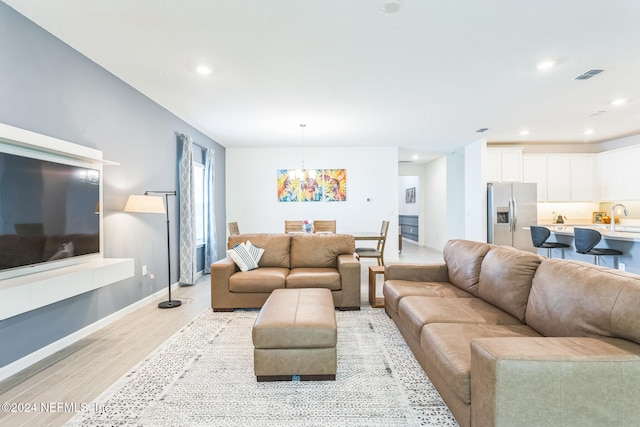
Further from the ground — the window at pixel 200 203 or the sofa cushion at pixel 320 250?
the window at pixel 200 203

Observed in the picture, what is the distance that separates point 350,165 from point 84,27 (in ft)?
17.6

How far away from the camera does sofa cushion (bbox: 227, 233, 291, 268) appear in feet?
13.1

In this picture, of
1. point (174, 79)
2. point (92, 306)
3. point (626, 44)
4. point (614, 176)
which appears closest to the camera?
point (626, 44)

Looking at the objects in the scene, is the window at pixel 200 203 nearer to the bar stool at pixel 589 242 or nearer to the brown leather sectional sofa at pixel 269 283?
the brown leather sectional sofa at pixel 269 283

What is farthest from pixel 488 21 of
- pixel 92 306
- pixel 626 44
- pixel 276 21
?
pixel 92 306

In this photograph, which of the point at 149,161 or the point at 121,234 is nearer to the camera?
the point at 121,234

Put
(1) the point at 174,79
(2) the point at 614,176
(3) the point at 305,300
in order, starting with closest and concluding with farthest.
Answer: (3) the point at 305,300 → (1) the point at 174,79 → (2) the point at 614,176

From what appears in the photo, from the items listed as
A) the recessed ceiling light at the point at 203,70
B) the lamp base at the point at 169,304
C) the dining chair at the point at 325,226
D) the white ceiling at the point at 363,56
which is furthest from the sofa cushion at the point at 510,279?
the dining chair at the point at 325,226

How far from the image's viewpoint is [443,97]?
400cm

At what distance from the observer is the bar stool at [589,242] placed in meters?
3.79

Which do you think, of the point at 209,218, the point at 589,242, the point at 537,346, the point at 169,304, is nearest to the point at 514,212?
the point at 589,242

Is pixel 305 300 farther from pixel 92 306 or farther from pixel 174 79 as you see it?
pixel 174 79

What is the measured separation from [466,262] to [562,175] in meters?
5.55

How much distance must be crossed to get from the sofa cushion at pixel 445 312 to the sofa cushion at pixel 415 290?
0.49 feet
